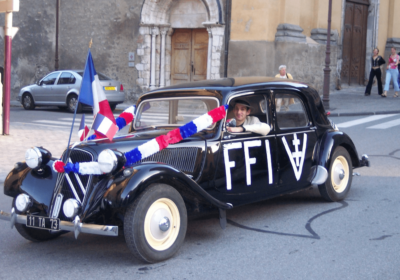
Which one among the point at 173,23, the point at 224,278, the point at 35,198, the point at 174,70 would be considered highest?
the point at 173,23

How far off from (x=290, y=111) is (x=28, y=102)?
16.6 m

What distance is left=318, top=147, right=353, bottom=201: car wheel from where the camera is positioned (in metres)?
6.33

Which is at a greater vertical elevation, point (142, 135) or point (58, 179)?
point (142, 135)

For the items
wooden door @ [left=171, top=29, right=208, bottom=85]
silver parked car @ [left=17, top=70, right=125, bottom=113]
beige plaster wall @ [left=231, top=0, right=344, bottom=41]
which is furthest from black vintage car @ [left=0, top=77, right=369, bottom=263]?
wooden door @ [left=171, top=29, right=208, bottom=85]

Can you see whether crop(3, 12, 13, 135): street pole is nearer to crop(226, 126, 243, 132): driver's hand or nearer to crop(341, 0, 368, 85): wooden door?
crop(226, 126, 243, 132): driver's hand

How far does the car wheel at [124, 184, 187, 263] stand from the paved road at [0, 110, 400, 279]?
0.39 feet

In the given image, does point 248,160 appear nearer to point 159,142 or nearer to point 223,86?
point 223,86

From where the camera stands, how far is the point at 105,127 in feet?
15.8

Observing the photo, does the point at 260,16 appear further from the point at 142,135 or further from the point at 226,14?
the point at 142,135

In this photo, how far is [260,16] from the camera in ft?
64.1

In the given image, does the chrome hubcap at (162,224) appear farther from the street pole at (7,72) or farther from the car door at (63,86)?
the car door at (63,86)

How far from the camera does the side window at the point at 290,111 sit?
5910 mm

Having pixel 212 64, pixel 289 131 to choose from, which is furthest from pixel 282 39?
pixel 289 131

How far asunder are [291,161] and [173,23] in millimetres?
16867
